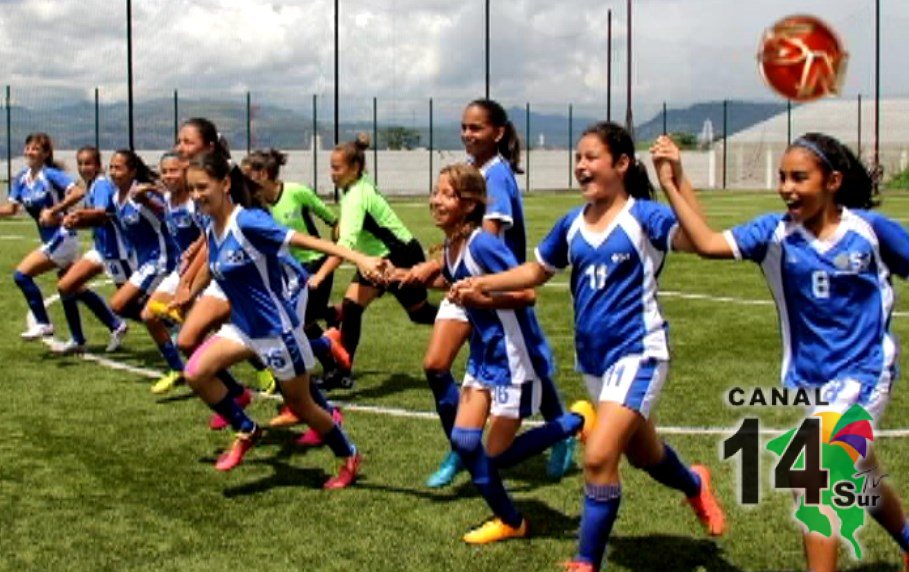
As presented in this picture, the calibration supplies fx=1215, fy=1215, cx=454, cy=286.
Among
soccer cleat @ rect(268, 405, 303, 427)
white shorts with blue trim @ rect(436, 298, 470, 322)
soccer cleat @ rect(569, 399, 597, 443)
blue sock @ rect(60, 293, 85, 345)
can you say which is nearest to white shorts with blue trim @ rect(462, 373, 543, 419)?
soccer cleat @ rect(569, 399, 597, 443)

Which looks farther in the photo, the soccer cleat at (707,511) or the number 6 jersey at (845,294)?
the soccer cleat at (707,511)

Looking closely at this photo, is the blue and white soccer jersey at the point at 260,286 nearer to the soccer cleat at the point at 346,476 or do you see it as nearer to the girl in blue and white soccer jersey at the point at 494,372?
the soccer cleat at the point at 346,476

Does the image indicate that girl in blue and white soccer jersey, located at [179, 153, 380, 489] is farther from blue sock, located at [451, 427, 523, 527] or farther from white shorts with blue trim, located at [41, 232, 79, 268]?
white shorts with blue trim, located at [41, 232, 79, 268]

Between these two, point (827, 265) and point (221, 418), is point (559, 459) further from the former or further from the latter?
point (827, 265)

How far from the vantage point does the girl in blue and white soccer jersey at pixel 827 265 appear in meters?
4.63

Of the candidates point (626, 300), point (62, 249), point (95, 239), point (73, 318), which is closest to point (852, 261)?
point (626, 300)

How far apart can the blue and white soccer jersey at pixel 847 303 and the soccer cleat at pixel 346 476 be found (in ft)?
9.59

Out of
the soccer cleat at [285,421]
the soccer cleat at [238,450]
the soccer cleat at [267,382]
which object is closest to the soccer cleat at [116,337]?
the soccer cleat at [267,382]

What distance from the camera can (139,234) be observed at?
10.3m

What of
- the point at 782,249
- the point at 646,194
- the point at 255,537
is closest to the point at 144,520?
the point at 255,537

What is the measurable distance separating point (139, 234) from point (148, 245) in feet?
0.39

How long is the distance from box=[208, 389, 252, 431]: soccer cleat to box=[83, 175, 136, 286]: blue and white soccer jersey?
2436 mm

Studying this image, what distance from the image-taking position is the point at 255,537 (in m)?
5.91

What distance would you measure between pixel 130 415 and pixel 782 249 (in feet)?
18.2
